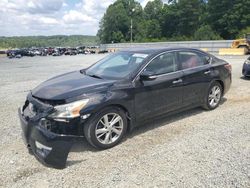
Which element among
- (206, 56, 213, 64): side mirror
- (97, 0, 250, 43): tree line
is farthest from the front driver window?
(97, 0, 250, 43): tree line

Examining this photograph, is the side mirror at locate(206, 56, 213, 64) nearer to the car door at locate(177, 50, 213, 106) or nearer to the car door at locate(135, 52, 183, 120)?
the car door at locate(177, 50, 213, 106)

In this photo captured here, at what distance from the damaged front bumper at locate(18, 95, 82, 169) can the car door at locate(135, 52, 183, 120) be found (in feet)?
4.55

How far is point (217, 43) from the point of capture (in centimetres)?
3531

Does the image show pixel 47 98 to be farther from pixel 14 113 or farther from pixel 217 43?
pixel 217 43

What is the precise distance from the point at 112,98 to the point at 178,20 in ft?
258

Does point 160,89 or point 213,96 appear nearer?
point 160,89

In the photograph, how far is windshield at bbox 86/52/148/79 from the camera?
479cm

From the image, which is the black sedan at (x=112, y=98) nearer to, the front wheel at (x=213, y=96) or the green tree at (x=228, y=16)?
the front wheel at (x=213, y=96)

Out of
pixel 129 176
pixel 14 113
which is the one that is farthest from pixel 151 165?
pixel 14 113

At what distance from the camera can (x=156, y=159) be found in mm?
3912

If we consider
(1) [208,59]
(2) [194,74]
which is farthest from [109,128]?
(1) [208,59]

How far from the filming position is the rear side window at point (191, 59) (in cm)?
547

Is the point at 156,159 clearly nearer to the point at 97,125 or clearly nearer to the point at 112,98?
the point at 97,125

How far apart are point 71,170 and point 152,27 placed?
269ft
